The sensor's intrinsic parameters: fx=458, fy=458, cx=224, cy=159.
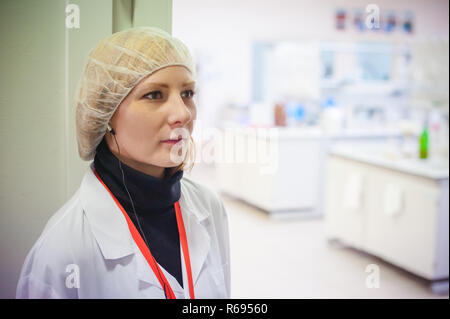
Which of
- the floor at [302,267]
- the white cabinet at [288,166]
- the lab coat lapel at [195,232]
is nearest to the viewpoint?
the lab coat lapel at [195,232]

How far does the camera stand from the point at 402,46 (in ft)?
22.0

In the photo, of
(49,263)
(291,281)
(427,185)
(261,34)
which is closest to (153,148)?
(49,263)

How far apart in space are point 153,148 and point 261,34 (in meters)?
5.82

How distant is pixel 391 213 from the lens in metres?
3.02

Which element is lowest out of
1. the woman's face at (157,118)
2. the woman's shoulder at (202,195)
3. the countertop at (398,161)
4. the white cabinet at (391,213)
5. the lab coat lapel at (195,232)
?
the white cabinet at (391,213)

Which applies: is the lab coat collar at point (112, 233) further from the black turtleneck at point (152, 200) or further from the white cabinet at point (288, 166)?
the white cabinet at point (288, 166)

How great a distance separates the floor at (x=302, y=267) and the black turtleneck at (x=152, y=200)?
1449 mm

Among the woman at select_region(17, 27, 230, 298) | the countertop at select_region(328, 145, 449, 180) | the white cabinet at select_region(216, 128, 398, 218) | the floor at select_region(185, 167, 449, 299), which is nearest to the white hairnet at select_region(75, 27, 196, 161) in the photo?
the woman at select_region(17, 27, 230, 298)

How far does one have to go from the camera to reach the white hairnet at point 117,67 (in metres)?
0.95

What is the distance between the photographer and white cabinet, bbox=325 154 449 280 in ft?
9.09

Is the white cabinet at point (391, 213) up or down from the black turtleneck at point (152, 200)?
down

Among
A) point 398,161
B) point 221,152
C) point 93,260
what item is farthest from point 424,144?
point 93,260

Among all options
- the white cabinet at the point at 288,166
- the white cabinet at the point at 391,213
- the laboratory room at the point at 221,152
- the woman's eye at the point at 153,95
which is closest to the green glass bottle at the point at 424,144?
the laboratory room at the point at 221,152

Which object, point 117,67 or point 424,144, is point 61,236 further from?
point 424,144
